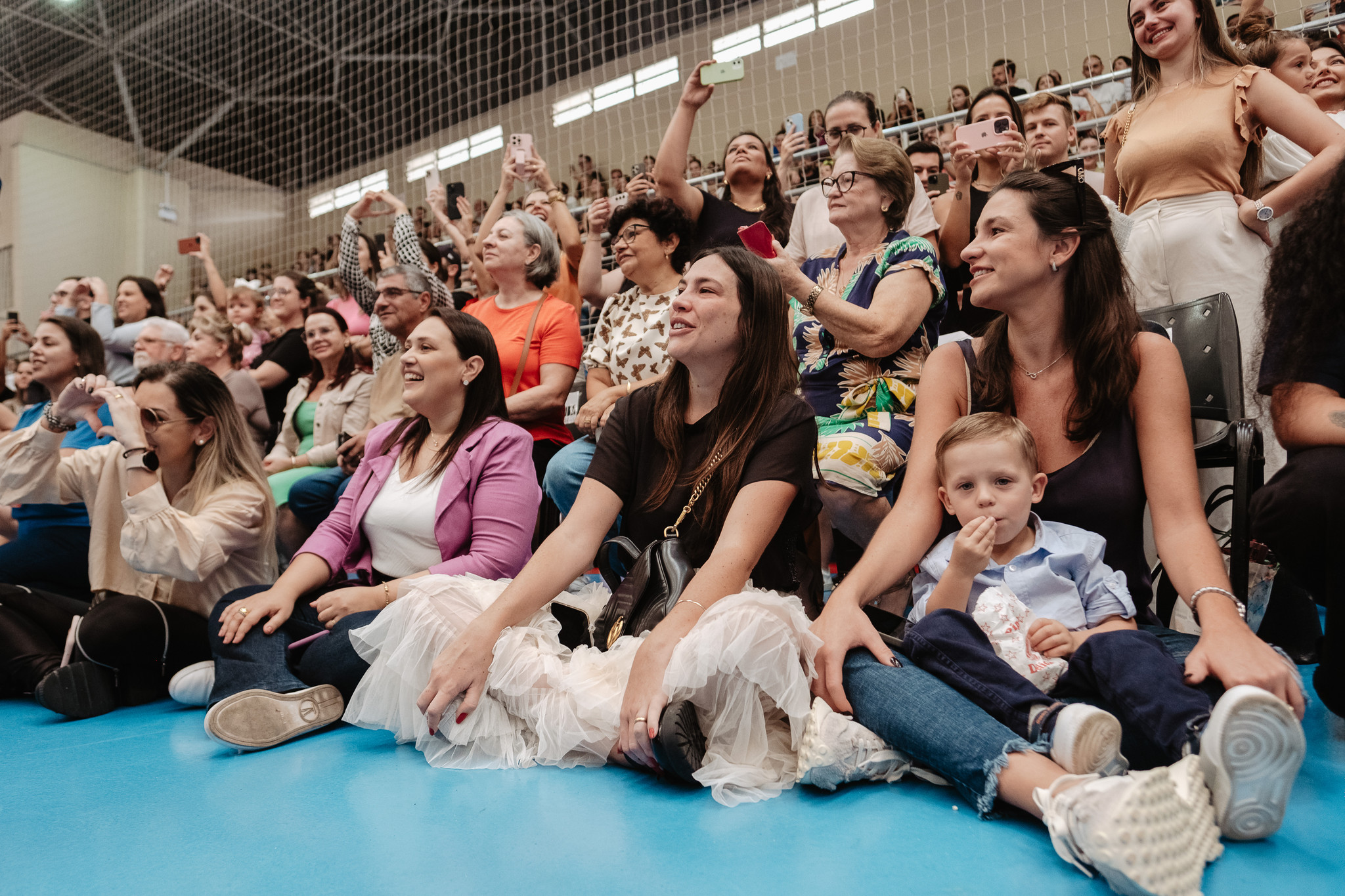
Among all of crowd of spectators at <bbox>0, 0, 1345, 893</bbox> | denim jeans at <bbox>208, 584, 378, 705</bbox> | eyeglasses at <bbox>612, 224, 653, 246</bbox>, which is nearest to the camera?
crowd of spectators at <bbox>0, 0, 1345, 893</bbox>

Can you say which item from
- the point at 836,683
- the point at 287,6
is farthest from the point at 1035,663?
the point at 287,6

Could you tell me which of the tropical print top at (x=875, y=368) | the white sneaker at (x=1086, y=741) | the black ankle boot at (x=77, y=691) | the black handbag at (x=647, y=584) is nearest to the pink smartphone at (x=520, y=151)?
the tropical print top at (x=875, y=368)

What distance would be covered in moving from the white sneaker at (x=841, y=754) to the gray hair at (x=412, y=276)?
7.99 feet

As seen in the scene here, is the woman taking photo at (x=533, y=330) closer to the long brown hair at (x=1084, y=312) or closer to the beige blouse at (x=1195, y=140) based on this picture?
the long brown hair at (x=1084, y=312)

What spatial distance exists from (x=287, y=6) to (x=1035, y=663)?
10.1m

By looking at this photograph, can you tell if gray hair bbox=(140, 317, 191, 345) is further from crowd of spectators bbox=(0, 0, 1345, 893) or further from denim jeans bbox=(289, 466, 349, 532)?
denim jeans bbox=(289, 466, 349, 532)

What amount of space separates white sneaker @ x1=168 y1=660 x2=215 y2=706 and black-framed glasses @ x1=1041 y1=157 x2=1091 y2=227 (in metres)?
2.17

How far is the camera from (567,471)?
257 centimetres

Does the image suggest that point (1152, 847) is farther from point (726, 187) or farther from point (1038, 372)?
point (726, 187)

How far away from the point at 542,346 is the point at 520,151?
1228 millimetres

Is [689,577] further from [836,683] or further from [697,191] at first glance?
[697,191]

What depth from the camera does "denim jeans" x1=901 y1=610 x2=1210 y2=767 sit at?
117 cm

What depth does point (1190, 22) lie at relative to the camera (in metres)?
2.29

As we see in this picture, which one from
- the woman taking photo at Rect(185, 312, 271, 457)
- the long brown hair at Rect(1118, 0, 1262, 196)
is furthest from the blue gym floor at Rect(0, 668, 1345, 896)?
the woman taking photo at Rect(185, 312, 271, 457)
